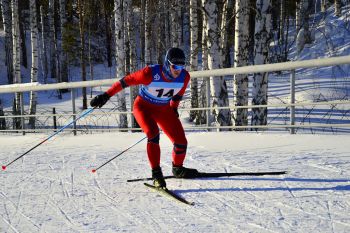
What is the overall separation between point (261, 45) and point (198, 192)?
521 centimetres

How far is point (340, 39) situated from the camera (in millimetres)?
23547

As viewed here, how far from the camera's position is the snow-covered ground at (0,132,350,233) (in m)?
2.93

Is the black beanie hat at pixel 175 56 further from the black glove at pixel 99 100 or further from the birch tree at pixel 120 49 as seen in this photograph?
the birch tree at pixel 120 49

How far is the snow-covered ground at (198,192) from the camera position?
2928 millimetres

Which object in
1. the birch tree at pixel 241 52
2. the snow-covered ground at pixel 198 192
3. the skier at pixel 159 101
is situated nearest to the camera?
the snow-covered ground at pixel 198 192

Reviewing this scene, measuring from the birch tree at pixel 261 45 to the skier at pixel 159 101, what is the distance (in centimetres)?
403

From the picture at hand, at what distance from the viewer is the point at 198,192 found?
3.73 metres

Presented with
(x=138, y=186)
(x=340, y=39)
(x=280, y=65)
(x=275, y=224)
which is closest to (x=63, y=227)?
(x=138, y=186)

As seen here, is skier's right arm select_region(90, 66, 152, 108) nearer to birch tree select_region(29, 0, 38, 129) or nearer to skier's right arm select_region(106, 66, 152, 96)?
skier's right arm select_region(106, 66, 152, 96)

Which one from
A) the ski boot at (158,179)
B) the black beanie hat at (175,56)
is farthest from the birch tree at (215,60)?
the ski boot at (158,179)

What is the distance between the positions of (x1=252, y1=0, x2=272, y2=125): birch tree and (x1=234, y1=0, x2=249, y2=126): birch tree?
0.60 metres

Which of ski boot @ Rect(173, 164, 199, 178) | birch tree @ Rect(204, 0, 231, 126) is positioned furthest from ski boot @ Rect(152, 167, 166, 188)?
birch tree @ Rect(204, 0, 231, 126)

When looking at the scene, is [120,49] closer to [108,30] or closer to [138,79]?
[138,79]

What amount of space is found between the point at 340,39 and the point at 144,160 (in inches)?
869
